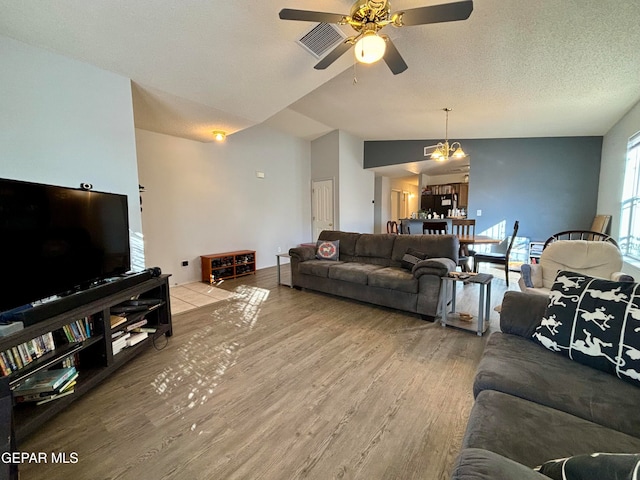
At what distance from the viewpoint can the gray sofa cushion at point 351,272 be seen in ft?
11.4

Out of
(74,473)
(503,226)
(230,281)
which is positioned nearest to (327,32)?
(74,473)

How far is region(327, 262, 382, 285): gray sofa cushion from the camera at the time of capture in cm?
347

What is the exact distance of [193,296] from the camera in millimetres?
4016

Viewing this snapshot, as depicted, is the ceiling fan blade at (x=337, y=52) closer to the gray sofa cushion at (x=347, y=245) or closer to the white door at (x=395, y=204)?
the gray sofa cushion at (x=347, y=245)

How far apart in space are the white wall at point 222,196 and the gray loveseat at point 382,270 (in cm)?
187

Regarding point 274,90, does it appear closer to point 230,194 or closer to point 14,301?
point 230,194

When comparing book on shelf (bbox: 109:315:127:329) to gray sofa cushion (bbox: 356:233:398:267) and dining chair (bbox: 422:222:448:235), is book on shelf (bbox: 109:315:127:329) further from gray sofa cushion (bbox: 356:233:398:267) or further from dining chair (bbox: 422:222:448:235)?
dining chair (bbox: 422:222:448:235)

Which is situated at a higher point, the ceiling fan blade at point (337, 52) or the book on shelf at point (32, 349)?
the ceiling fan blade at point (337, 52)

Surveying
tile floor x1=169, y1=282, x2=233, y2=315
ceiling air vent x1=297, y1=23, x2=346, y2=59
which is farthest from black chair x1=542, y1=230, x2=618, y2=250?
tile floor x1=169, y1=282, x2=233, y2=315

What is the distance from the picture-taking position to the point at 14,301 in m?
1.52

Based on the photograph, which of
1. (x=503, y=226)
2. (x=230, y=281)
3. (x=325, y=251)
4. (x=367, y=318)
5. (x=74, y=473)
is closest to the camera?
(x=74, y=473)

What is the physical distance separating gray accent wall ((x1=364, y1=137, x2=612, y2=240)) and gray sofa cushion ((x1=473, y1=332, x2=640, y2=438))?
5084 mm

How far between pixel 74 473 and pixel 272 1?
3264 millimetres

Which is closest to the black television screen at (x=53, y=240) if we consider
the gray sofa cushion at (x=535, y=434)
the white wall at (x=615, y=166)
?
the gray sofa cushion at (x=535, y=434)
